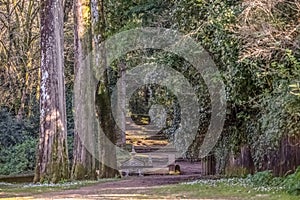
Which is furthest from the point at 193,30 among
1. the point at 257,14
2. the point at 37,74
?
the point at 37,74

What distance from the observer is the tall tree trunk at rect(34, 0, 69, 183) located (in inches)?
658

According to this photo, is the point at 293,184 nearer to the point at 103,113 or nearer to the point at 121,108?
the point at 103,113

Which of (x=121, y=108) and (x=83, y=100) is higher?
(x=121, y=108)

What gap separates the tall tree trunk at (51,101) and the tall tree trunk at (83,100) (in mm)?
971

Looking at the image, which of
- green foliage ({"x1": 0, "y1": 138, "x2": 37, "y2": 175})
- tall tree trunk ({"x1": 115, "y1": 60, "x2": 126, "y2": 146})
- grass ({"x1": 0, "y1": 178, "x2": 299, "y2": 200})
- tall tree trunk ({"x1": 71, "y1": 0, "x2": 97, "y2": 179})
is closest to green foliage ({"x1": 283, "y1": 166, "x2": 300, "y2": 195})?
grass ({"x1": 0, "y1": 178, "x2": 299, "y2": 200})

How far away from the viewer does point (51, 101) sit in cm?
1683

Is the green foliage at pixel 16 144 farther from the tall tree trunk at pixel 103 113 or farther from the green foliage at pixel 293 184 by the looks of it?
the green foliage at pixel 293 184

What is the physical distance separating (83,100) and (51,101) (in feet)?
4.68

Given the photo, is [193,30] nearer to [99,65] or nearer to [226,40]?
[226,40]

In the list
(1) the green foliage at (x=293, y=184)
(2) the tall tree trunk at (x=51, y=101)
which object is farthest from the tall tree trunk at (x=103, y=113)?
(1) the green foliage at (x=293, y=184)

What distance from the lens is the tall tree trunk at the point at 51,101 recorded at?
16703 millimetres

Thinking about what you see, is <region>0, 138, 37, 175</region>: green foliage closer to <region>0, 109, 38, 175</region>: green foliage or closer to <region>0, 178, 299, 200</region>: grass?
<region>0, 109, 38, 175</region>: green foliage

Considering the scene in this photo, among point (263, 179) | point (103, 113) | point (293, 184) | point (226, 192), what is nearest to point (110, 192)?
point (226, 192)

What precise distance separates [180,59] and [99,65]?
12.2 feet
